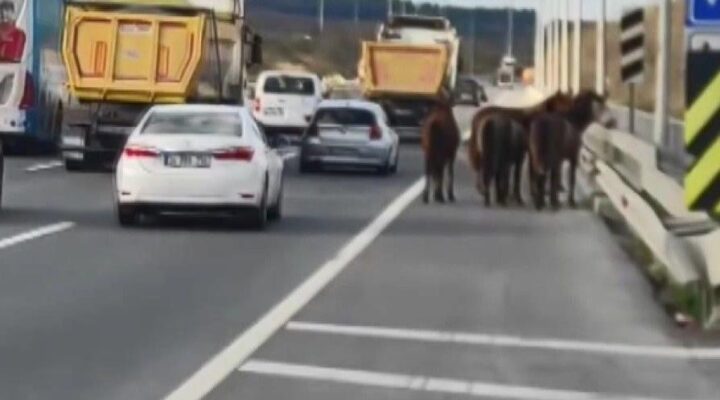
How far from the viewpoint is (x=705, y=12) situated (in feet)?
51.4

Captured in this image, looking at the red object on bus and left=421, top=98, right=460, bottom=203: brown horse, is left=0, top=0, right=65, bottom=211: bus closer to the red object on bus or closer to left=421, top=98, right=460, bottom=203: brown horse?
the red object on bus

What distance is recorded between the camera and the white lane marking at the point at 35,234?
24.3 m

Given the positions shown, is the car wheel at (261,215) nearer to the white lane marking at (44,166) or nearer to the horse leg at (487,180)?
the horse leg at (487,180)

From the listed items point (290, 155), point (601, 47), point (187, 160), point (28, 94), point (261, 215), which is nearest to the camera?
point (187, 160)

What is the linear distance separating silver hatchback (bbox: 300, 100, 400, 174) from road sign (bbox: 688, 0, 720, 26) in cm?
2806

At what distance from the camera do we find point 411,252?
24.9m

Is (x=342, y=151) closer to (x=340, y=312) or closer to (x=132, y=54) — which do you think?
(x=132, y=54)

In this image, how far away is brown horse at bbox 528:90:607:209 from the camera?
32.2 meters

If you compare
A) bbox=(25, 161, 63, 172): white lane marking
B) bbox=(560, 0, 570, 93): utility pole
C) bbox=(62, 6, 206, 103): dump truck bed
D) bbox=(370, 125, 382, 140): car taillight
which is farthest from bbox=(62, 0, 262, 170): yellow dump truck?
bbox=(560, 0, 570, 93): utility pole

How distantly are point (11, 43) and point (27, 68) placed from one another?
59 cm

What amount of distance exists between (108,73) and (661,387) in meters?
26.7

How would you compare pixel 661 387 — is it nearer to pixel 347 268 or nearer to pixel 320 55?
pixel 347 268

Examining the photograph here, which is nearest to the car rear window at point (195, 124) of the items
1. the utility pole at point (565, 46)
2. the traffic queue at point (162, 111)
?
the traffic queue at point (162, 111)

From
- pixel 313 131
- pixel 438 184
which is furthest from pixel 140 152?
pixel 313 131
